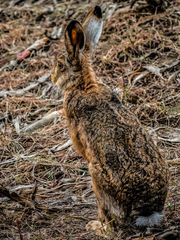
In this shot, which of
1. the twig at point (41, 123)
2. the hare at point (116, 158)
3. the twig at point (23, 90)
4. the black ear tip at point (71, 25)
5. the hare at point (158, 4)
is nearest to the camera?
the hare at point (116, 158)

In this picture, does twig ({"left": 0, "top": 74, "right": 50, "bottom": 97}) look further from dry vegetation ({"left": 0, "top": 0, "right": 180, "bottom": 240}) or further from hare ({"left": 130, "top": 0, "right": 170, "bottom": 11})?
hare ({"left": 130, "top": 0, "right": 170, "bottom": 11})

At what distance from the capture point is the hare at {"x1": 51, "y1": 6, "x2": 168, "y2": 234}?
5281mm

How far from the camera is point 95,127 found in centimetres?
564

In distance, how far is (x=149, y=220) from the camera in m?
5.32

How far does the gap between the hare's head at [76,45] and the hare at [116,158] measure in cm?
29

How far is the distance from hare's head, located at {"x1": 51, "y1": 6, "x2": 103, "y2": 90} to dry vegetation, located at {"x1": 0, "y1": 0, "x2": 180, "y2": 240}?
3.48ft

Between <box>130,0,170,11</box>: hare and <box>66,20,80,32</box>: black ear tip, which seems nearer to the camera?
<box>66,20,80,32</box>: black ear tip

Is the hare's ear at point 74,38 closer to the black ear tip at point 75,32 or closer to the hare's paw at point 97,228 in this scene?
the black ear tip at point 75,32

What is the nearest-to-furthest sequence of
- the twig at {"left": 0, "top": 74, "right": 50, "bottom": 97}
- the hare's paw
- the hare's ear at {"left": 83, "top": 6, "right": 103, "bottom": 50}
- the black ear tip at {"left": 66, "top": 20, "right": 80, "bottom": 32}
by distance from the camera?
Result: the hare's paw → the black ear tip at {"left": 66, "top": 20, "right": 80, "bottom": 32} → the hare's ear at {"left": 83, "top": 6, "right": 103, "bottom": 50} → the twig at {"left": 0, "top": 74, "right": 50, "bottom": 97}

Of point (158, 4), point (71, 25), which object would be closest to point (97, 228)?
point (71, 25)

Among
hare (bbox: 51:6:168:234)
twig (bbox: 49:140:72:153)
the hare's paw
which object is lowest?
twig (bbox: 49:140:72:153)

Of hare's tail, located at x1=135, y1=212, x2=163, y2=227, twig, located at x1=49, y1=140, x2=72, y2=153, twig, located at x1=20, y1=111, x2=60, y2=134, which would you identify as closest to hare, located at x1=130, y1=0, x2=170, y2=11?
twig, located at x1=20, y1=111, x2=60, y2=134

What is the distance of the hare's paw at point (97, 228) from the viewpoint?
5555mm

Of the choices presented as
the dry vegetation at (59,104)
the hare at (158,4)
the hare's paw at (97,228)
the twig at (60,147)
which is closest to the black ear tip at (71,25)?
the dry vegetation at (59,104)
